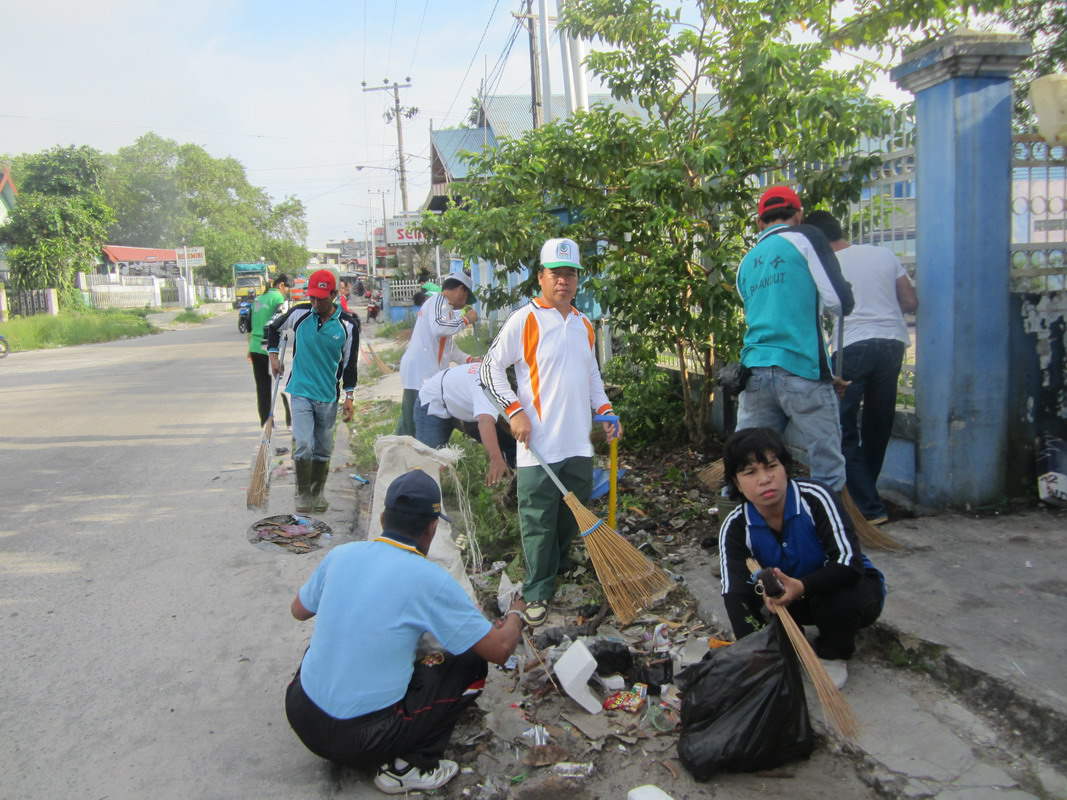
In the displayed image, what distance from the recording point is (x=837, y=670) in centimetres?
313

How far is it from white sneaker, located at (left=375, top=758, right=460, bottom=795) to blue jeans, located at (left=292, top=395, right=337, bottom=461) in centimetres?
372

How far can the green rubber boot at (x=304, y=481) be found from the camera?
6219 millimetres

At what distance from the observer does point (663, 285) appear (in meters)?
5.88

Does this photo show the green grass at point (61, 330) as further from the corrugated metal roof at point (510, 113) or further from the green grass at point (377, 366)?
the corrugated metal roof at point (510, 113)

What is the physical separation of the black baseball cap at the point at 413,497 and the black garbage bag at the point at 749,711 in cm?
109

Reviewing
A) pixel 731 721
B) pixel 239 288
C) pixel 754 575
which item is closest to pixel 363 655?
pixel 731 721

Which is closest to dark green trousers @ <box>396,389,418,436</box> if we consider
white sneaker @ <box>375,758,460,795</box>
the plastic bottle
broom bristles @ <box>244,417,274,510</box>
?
broom bristles @ <box>244,417,274,510</box>

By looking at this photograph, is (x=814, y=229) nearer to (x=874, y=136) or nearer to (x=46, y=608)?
(x=874, y=136)

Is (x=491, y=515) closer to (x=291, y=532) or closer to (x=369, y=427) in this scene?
(x=291, y=532)

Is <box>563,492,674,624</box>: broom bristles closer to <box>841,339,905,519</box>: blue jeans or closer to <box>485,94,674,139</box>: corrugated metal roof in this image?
<box>841,339,905,519</box>: blue jeans

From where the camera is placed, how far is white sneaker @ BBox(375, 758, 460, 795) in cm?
274

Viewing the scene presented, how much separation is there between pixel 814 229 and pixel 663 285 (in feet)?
6.57

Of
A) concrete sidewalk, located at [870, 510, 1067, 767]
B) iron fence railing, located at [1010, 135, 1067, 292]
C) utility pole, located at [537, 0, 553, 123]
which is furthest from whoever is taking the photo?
utility pole, located at [537, 0, 553, 123]

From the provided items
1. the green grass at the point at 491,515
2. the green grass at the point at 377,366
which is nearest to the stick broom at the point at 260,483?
the green grass at the point at 491,515
